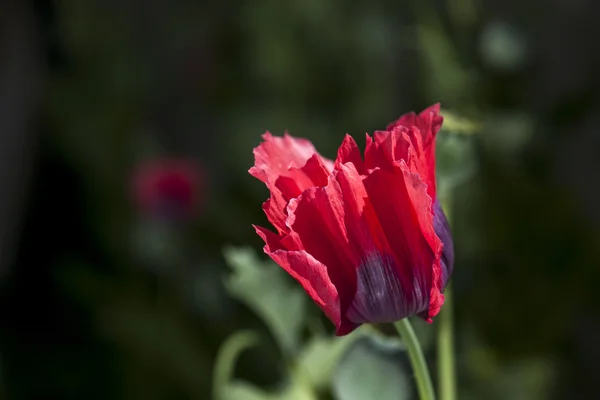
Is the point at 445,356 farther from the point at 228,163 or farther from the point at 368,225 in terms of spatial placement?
the point at 228,163

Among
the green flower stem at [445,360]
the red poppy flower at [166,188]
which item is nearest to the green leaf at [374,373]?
the green flower stem at [445,360]

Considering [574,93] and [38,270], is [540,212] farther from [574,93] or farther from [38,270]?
[38,270]

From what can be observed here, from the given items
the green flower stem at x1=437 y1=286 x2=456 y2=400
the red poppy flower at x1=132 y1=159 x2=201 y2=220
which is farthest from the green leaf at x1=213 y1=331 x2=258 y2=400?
the red poppy flower at x1=132 y1=159 x2=201 y2=220

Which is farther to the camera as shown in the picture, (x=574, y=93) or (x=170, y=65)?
(x=170, y=65)

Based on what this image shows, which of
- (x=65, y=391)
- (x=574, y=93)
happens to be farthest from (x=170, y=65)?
(x=574, y=93)

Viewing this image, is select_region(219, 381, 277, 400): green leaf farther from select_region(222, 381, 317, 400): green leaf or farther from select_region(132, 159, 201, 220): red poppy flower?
select_region(132, 159, 201, 220): red poppy flower
